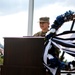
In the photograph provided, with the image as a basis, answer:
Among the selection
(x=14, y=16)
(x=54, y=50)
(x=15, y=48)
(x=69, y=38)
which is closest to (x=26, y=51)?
(x=15, y=48)

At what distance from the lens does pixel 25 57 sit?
1.82m

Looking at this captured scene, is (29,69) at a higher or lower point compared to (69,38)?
lower

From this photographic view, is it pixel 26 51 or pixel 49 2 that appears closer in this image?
pixel 26 51

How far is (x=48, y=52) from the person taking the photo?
1.77 m

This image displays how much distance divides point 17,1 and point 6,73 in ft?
7.79

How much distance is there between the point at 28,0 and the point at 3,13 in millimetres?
525

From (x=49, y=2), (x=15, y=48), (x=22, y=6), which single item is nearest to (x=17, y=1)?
(x=22, y=6)

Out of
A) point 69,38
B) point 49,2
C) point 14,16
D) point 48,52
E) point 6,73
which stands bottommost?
point 6,73

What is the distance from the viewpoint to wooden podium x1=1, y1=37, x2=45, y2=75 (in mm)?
1808

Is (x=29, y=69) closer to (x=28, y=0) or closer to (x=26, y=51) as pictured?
(x=26, y=51)

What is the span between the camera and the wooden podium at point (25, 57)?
5.93 feet

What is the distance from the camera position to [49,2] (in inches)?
153

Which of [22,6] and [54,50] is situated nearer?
[54,50]

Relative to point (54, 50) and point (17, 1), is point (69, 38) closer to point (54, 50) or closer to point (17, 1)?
point (54, 50)
